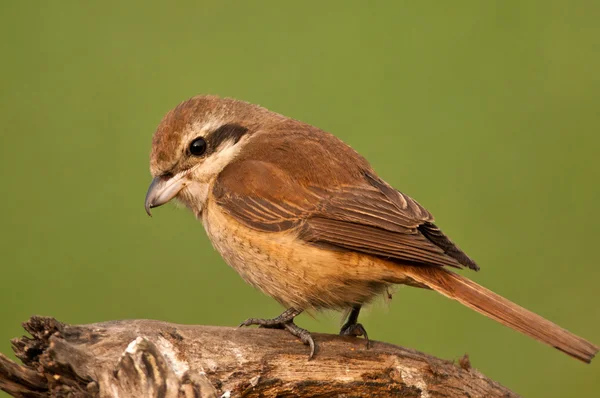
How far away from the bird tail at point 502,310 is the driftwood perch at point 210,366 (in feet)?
1.25

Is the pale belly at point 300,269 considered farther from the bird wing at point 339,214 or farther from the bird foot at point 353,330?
the bird foot at point 353,330

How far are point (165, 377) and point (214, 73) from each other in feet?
16.9

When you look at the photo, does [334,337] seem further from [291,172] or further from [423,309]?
[423,309]

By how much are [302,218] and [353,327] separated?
28.4 inches

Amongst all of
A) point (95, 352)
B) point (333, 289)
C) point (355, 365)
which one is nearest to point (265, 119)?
point (333, 289)

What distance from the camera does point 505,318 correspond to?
13.5 ft

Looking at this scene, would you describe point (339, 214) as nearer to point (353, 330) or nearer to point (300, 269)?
point (300, 269)

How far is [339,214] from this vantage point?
4.52 meters

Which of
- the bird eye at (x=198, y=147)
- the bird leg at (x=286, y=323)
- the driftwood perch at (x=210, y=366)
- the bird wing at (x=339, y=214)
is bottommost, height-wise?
the driftwood perch at (x=210, y=366)

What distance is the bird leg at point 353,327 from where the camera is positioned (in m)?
4.74

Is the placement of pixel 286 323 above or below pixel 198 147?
below

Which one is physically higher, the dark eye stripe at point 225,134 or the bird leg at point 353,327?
the dark eye stripe at point 225,134

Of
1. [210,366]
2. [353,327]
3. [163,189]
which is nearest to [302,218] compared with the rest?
[353,327]

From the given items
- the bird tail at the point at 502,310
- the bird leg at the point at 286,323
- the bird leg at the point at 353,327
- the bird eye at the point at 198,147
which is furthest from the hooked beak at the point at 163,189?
the bird tail at the point at 502,310
